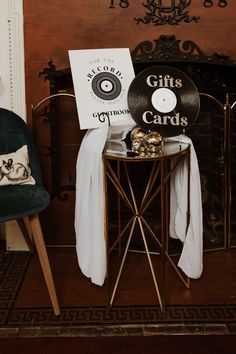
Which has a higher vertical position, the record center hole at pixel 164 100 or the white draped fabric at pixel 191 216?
the record center hole at pixel 164 100

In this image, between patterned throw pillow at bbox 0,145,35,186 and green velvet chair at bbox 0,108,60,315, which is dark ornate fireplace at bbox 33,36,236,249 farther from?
patterned throw pillow at bbox 0,145,35,186

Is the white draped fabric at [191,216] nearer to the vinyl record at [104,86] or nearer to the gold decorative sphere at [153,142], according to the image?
the gold decorative sphere at [153,142]

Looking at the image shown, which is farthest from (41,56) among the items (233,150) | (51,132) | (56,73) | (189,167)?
(233,150)

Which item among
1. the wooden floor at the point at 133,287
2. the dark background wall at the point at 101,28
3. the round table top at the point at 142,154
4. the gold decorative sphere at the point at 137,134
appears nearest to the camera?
the round table top at the point at 142,154

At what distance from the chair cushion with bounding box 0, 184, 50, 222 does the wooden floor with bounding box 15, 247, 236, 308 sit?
0.45 meters

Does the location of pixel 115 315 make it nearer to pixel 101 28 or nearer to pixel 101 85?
pixel 101 85

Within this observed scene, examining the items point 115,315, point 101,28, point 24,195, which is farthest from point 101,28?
point 115,315

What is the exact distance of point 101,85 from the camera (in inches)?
79.6

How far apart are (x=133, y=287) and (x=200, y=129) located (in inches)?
44.0

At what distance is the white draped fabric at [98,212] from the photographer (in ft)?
6.04

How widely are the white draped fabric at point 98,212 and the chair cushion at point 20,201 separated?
0.19m

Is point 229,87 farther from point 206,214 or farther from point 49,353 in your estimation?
point 49,353

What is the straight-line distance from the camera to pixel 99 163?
1.80m

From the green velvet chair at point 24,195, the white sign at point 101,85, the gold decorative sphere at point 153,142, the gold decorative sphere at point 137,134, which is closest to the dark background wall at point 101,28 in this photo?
the white sign at point 101,85
